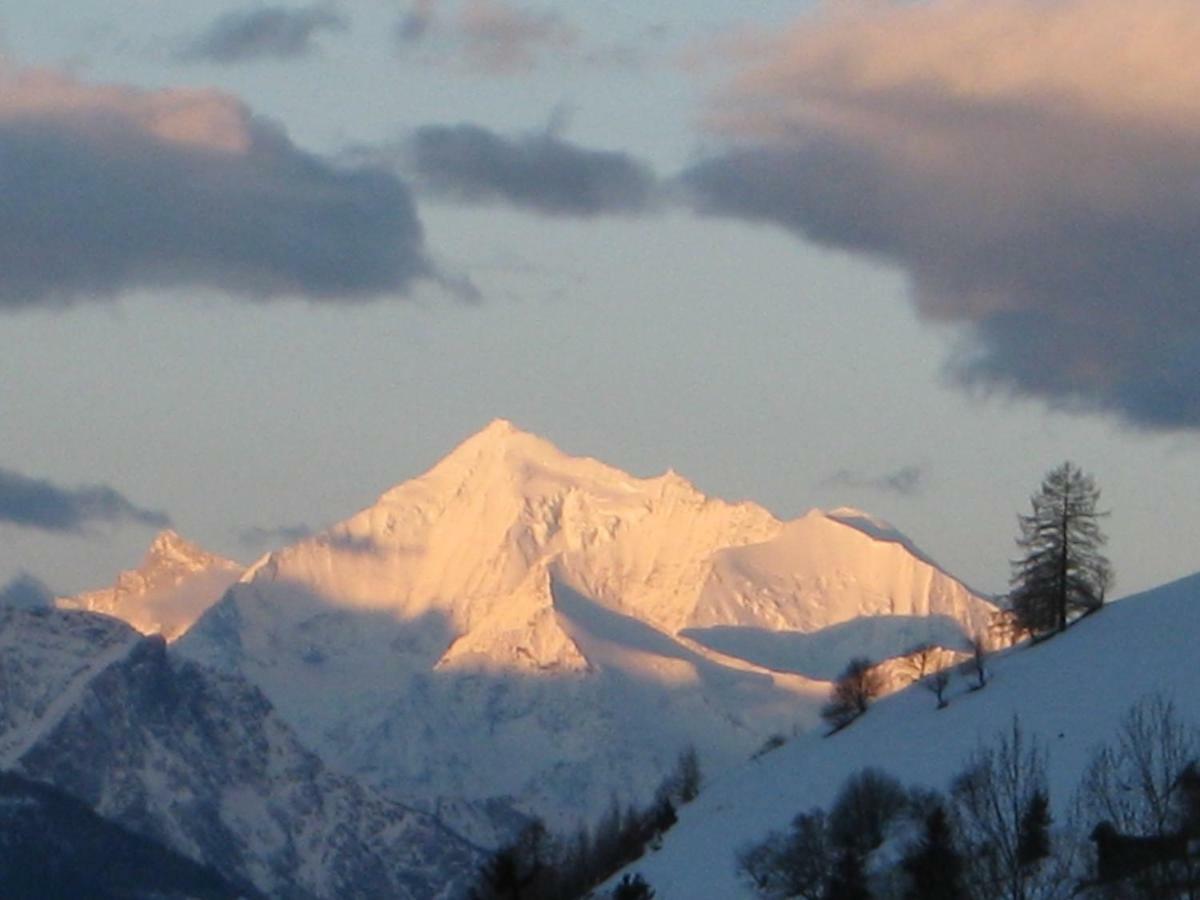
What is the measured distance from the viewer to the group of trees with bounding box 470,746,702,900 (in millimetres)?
78375

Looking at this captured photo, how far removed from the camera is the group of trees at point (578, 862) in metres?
78.4

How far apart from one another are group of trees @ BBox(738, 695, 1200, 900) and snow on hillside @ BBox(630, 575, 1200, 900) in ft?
5.07

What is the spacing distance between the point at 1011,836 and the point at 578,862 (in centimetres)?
6534

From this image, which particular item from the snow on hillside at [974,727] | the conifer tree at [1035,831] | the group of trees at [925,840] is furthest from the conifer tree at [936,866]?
the snow on hillside at [974,727]

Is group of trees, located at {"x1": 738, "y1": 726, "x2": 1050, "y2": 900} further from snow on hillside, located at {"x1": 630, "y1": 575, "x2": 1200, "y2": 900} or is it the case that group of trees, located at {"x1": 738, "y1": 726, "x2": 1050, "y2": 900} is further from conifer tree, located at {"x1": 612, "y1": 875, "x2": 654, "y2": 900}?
conifer tree, located at {"x1": 612, "y1": 875, "x2": 654, "y2": 900}

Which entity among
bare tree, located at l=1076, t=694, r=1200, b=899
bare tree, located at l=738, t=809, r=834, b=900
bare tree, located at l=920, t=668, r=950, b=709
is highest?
bare tree, located at l=920, t=668, r=950, b=709

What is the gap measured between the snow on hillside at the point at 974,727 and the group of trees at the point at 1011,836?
1.54 m

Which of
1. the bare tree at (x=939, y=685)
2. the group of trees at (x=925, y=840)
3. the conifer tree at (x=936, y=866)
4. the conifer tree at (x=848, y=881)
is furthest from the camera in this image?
the bare tree at (x=939, y=685)

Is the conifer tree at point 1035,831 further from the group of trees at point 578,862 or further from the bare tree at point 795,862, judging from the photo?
the bare tree at point 795,862

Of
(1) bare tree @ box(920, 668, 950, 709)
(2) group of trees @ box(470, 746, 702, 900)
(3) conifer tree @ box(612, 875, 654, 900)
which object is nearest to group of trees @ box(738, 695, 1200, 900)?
(3) conifer tree @ box(612, 875, 654, 900)

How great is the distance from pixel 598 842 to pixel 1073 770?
2670 inches

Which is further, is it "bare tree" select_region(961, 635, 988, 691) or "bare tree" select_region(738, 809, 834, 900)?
"bare tree" select_region(961, 635, 988, 691)

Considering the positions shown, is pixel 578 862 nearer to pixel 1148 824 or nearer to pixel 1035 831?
pixel 1035 831

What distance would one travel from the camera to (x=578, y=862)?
5615 inches
